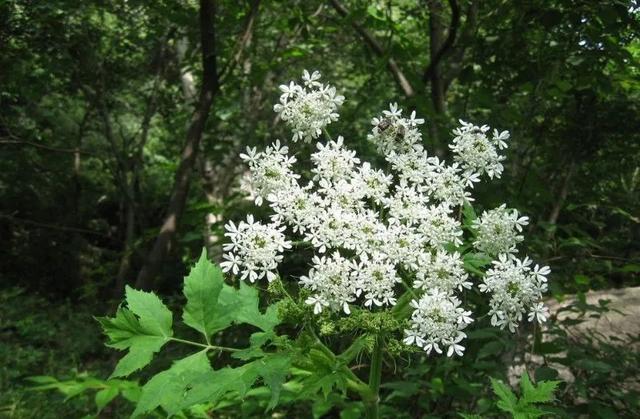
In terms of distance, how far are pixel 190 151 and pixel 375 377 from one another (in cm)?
249

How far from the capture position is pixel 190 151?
3.87 m

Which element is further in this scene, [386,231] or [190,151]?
[190,151]

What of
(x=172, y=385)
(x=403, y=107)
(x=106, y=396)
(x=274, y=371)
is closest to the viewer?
(x=274, y=371)

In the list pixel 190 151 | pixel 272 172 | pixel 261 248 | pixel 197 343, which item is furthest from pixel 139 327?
pixel 190 151

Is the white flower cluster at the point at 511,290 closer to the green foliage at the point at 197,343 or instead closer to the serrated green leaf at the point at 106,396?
the green foliage at the point at 197,343

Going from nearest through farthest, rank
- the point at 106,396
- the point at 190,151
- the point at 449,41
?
the point at 106,396
the point at 190,151
the point at 449,41

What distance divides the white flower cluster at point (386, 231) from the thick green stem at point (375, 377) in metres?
0.12

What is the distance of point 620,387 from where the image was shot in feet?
9.39

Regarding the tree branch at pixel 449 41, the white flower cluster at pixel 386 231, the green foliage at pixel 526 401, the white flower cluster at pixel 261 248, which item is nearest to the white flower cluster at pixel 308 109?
the white flower cluster at pixel 386 231

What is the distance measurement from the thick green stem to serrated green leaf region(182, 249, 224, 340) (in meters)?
0.46

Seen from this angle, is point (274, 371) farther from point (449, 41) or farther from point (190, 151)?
point (449, 41)

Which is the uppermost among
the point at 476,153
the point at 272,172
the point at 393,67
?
the point at 393,67

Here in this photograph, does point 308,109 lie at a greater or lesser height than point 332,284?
greater

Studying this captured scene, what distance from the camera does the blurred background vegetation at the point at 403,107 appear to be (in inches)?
119
